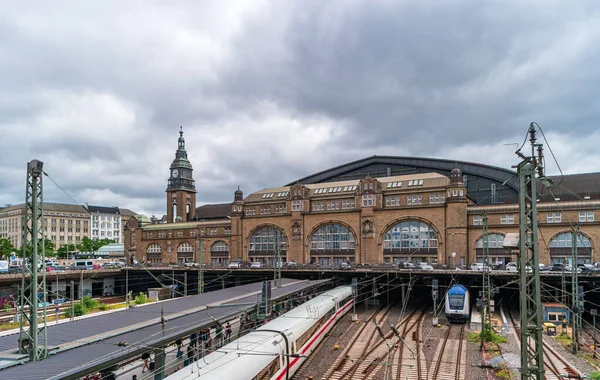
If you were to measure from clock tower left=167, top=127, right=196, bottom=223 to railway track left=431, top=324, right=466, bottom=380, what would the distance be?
7882cm

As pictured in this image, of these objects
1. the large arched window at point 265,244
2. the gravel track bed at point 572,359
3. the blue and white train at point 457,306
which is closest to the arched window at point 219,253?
the large arched window at point 265,244

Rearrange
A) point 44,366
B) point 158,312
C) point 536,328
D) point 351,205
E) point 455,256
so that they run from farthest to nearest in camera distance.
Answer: point 351,205 < point 455,256 < point 158,312 < point 44,366 < point 536,328

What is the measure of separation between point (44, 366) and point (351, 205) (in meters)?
60.6

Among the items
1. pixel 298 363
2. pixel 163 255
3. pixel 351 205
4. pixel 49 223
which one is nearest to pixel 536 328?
pixel 298 363

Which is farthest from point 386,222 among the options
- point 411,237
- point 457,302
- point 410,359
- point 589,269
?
point 410,359

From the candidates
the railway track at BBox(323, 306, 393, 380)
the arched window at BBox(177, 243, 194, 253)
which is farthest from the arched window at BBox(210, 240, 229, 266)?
the railway track at BBox(323, 306, 393, 380)

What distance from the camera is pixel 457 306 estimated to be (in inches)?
1711

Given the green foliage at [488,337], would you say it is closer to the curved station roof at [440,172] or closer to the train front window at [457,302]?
the train front window at [457,302]

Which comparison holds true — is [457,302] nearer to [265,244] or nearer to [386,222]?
[386,222]

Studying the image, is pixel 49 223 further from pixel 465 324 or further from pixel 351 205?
pixel 465 324

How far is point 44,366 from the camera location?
55.6 ft

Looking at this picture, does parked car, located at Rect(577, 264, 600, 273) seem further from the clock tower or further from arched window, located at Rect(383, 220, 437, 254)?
the clock tower

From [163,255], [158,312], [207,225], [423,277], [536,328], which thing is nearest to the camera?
[536,328]

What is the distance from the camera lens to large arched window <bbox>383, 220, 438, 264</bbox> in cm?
6706
